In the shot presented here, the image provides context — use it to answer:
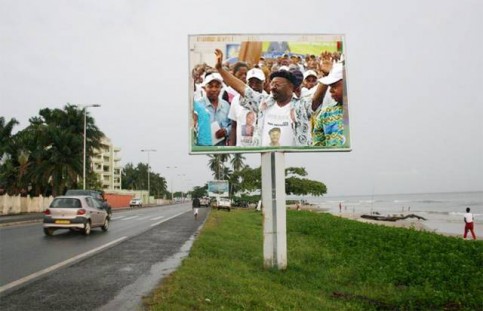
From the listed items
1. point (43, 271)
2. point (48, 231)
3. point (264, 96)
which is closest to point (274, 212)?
point (264, 96)

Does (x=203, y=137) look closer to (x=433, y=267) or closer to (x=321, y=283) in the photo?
(x=321, y=283)

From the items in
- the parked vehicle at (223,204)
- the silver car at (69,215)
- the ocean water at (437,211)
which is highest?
the silver car at (69,215)

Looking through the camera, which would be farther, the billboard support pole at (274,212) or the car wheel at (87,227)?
the car wheel at (87,227)

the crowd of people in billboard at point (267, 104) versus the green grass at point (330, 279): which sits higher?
the crowd of people in billboard at point (267, 104)

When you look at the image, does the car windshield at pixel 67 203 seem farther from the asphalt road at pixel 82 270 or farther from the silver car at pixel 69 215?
the asphalt road at pixel 82 270

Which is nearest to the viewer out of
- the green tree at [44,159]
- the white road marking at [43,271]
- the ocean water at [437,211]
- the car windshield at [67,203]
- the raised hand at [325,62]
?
the white road marking at [43,271]

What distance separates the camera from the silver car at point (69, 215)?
18.1 meters

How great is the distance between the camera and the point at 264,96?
10852mm

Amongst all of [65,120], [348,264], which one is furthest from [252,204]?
[348,264]

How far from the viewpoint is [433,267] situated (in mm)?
11688

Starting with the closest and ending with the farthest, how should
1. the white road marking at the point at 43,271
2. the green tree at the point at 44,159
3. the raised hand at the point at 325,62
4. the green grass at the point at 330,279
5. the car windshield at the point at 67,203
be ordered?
the green grass at the point at 330,279 < the white road marking at the point at 43,271 < the raised hand at the point at 325,62 < the car windshield at the point at 67,203 < the green tree at the point at 44,159

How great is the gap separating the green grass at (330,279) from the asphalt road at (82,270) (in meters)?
0.55

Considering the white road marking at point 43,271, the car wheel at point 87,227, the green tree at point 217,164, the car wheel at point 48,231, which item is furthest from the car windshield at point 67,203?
the green tree at point 217,164

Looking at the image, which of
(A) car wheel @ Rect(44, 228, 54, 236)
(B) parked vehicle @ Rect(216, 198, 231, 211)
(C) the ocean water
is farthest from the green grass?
(B) parked vehicle @ Rect(216, 198, 231, 211)
